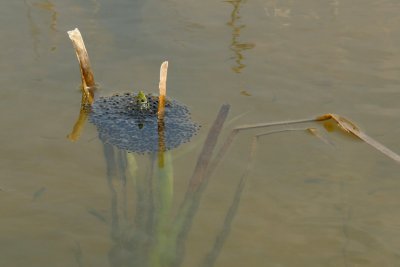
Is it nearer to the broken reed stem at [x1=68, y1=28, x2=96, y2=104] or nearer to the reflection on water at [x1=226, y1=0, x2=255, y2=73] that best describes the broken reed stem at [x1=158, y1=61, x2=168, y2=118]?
the broken reed stem at [x1=68, y1=28, x2=96, y2=104]

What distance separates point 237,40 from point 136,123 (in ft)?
4.16

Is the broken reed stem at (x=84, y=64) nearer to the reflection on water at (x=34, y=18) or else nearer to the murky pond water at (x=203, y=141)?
the murky pond water at (x=203, y=141)

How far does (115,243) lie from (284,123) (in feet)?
4.27

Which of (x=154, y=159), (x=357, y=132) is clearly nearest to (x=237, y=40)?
(x=357, y=132)

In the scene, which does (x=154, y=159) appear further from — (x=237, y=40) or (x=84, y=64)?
(x=237, y=40)

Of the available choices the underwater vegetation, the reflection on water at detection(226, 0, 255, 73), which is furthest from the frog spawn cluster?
the reflection on water at detection(226, 0, 255, 73)

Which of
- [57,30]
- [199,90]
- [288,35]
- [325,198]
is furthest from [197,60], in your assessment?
[325,198]

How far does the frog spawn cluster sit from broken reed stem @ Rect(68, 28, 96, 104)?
0.28 ft

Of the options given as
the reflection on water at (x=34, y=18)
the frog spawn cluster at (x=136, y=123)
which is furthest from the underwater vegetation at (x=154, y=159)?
the reflection on water at (x=34, y=18)

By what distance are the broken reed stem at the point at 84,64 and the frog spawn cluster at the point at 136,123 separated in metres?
0.09

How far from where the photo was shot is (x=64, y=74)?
4.00 metres

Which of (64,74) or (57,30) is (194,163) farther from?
(57,30)

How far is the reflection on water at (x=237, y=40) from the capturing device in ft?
13.7

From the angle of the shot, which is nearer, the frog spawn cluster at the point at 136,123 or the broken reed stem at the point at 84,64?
the frog spawn cluster at the point at 136,123
